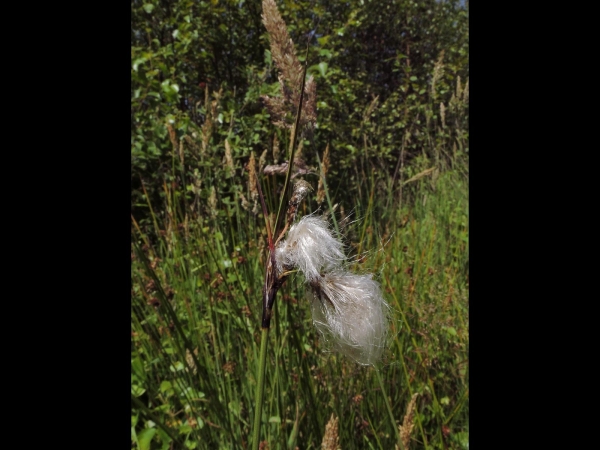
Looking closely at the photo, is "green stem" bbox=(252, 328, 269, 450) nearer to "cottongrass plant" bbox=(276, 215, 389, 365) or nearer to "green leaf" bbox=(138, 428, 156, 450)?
"cottongrass plant" bbox=(276, 215, 389, 365)

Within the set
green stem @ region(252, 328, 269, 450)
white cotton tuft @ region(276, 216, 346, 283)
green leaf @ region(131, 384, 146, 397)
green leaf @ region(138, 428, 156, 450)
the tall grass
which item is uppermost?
white cotton tuft @ region(276, 216, 346, 283)

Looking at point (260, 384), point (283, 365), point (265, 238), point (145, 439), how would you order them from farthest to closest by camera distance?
point (265, 238) < point (145, 439) < point (283, 365) < point (260, 384)

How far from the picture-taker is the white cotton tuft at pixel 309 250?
1.24ft

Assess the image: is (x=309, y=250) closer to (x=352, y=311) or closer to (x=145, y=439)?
(x=352, y=311)

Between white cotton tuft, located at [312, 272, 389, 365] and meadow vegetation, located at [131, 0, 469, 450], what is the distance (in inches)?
1.2

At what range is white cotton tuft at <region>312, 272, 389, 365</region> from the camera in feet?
1.37

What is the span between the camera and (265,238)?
118cm

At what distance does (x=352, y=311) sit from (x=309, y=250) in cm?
8

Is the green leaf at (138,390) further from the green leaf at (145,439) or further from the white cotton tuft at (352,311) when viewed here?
the white cotton tuft at (352,311)

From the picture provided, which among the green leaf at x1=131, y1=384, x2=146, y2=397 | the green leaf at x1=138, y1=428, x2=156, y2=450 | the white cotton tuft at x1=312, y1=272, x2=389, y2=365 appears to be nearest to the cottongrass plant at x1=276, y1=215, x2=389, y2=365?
the white cotton tuft at x1=312, y1=272, x2=389, y2=365

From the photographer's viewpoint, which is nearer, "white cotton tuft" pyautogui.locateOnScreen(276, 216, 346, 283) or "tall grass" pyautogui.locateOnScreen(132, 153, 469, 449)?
"white cotton tuft" pyautogui.locateOnScreen(276, 216, 346, 283)

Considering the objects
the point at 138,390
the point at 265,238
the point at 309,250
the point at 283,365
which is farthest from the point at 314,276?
the point at 138,390
